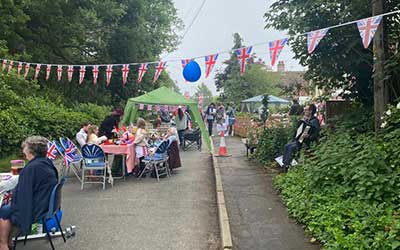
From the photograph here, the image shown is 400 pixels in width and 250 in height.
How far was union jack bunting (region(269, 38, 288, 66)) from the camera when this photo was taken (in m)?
7.77

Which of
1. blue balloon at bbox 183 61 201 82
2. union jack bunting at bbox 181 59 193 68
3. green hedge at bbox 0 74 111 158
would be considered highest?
union jack bunting at bbox 181 59 193 68

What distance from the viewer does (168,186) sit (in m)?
8.54

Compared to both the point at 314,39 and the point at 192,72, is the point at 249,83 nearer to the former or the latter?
the point at 192,72

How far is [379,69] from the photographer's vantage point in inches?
271

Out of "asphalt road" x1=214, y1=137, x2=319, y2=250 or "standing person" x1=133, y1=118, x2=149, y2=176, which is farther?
"standing person" x1=133, y1=118, x2=149, y2=176

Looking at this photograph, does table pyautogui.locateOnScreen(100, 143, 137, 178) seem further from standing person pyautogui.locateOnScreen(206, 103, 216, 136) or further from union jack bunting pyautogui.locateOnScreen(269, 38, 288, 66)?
standing person pyautogui.locateOnScreen(206, 103, 216, 136)

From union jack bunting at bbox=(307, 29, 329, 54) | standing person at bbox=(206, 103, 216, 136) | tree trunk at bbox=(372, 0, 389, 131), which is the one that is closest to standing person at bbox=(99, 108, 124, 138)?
union jack bunting at bbox=(307, 29, 329, 54)

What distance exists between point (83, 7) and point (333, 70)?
44.4 ft

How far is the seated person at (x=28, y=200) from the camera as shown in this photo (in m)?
4.27

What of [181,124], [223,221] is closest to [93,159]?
[223,221]

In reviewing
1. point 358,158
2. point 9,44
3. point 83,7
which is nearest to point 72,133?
point 9,44

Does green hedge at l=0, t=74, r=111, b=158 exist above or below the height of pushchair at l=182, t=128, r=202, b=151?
above

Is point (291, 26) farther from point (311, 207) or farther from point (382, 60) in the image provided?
point (311, 207)

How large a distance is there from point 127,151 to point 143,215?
297cm
